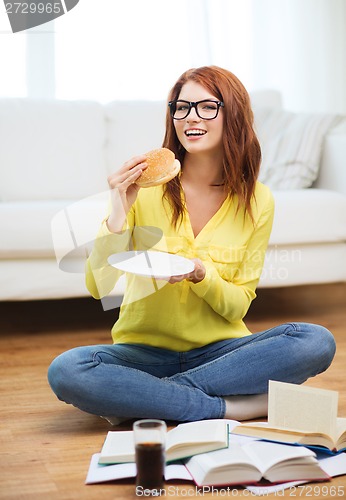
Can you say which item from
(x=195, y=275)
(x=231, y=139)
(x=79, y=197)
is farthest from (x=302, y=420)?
(x=79, y=197)

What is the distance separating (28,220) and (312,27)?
2383mm

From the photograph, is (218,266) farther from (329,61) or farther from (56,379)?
(329,61)

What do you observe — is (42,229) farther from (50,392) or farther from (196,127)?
Result: (196,127)

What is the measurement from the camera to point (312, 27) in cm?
449

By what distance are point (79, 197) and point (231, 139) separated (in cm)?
144

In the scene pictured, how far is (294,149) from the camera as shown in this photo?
3412mm

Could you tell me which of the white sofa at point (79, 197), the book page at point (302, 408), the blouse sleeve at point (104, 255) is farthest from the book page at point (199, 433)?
the white sofa at point (79, 197)

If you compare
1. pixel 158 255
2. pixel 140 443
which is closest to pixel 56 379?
pixel 158 255

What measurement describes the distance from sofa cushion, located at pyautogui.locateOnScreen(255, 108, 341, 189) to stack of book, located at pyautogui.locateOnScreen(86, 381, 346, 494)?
5.81 feet

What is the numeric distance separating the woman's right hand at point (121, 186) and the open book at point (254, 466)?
0.56m

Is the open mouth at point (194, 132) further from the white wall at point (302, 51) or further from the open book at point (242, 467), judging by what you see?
the white wall at point (302, 51)

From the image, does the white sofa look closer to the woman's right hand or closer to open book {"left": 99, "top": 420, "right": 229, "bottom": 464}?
the woman's right hand

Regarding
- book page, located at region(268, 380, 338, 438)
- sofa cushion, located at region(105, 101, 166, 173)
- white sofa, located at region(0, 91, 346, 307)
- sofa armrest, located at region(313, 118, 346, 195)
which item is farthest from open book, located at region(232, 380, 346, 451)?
sofa cushion, located at region(105, 101, 166, 173)

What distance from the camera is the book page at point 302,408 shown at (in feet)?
5.37
